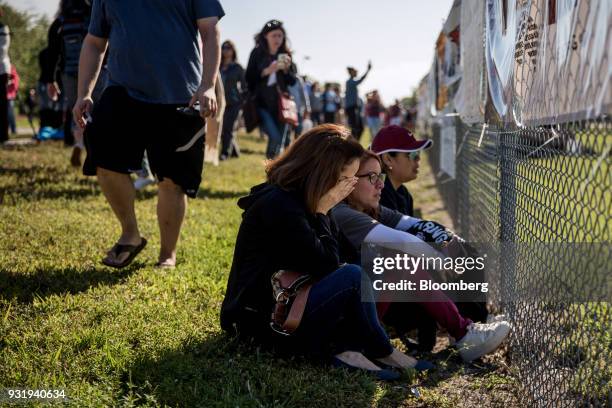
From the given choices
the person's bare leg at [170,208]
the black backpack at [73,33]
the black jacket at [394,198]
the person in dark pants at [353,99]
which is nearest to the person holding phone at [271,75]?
A: the black backpack at [73,33]

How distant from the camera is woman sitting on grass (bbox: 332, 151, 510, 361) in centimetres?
337

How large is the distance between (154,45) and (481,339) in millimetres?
2302

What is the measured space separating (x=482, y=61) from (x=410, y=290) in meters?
1.22

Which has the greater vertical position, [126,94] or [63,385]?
[126,94]

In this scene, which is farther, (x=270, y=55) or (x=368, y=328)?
(x=270, y=55)

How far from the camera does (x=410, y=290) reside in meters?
3.44

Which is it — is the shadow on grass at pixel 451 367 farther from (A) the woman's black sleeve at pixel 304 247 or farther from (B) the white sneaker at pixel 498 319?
(A) the woman's black sleeve at pixel 304 247

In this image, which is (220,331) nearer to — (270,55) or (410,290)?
(410,290)

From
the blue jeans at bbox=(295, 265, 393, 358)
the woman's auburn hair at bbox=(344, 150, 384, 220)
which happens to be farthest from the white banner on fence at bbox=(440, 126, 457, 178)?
the blue jeans at bbox=(295, 265, 393, 358)

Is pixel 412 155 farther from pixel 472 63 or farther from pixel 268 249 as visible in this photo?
pixel 268 249

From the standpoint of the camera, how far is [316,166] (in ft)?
10.0

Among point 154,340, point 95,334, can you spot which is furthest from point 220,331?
point 95,334

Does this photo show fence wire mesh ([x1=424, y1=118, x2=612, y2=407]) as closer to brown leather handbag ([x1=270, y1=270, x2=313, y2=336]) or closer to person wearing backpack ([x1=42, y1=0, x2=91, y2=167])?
brown leather handbag ([x1=270, y1=270, x2=313, y2=336])

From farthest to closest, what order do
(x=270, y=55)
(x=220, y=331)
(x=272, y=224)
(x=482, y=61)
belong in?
(x=270, y=55), (x=482, y=61), (x=220, y=331), (x=272, y=224)
